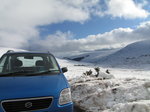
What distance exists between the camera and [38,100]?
369 centimetres

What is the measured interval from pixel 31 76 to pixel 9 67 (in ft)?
3.73

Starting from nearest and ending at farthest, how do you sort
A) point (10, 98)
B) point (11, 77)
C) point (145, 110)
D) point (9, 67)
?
point (10, 98), point (11, 77), point (145, 110), point (9, 67)

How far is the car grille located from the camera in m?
3.54

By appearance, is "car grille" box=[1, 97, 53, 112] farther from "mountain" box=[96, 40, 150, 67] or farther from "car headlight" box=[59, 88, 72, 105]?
"mountain" box=[96, 40, 150, 67]

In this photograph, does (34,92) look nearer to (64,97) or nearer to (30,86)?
(30,86)

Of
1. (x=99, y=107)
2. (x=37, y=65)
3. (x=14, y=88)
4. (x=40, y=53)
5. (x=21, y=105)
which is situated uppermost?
(x=40, y=53)

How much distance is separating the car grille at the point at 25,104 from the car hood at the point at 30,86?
3.0 inches

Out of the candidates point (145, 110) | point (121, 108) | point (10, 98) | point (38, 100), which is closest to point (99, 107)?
point (121, 108)

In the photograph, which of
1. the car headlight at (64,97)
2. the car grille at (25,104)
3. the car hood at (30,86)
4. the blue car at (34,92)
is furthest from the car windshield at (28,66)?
the car grille at (25,104)

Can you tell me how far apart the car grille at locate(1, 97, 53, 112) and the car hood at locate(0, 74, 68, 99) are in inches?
3.0

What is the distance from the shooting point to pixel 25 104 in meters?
3.60

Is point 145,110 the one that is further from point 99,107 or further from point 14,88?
point 14,88

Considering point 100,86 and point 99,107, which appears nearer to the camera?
point 99,107

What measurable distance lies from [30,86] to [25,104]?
398 mm
